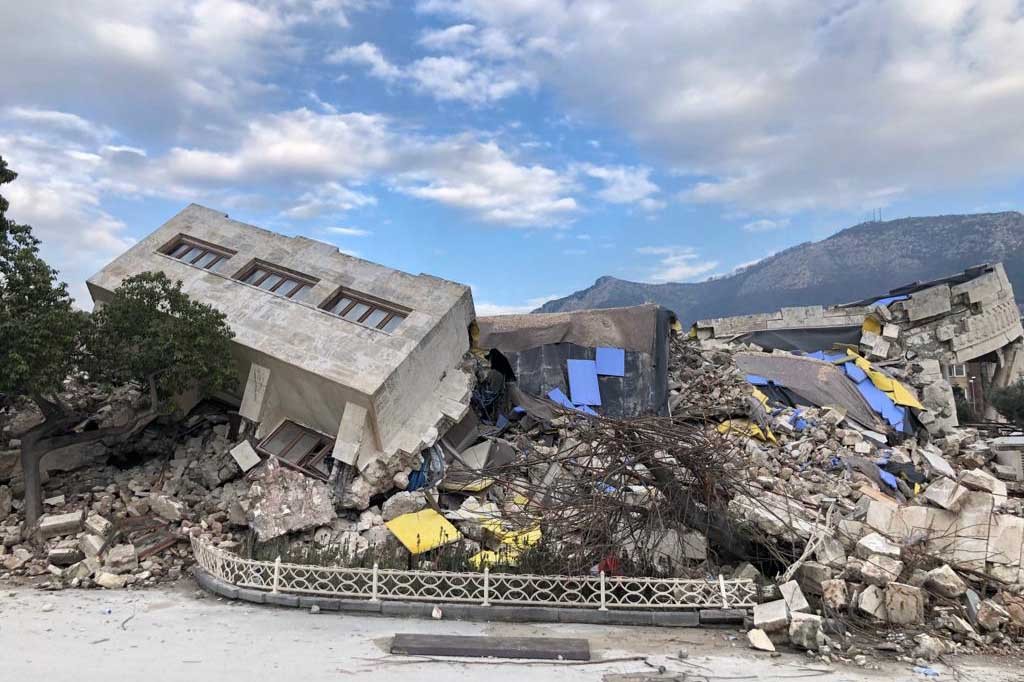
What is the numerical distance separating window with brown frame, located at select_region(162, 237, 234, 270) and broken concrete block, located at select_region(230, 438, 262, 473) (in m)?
5.04

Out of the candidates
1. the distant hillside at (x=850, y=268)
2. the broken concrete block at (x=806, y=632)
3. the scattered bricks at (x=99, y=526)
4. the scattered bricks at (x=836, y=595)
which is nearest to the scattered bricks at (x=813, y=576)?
the scattered bricks at (x=836, y=595)

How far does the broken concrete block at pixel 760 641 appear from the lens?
24.2ft

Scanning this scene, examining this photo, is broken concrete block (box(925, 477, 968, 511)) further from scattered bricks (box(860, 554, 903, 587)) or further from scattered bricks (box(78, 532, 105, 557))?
scattered bricks (box(78, 532, 105, 557))

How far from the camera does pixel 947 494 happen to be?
28.1 ft

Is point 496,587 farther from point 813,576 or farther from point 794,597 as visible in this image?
point 813,576

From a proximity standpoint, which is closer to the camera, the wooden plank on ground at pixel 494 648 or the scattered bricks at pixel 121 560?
the wooden plank on ground at pixel 494 648

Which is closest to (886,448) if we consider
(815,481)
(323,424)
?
(815,481)

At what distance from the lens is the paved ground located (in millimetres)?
6566

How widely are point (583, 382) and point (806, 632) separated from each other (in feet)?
29.0

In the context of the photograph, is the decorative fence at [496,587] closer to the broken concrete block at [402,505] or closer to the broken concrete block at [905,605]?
the broken concrete block at [905,605]

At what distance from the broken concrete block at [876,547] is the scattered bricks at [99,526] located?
11.7m

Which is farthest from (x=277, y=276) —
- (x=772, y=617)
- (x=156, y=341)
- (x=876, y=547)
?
(x=876, y=547)

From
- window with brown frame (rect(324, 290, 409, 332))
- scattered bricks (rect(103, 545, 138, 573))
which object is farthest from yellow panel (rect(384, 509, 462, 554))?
window with brown frame (rect(324, 290, 409, 332))

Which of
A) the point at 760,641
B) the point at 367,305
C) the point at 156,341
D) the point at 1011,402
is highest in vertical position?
the point at 367,305
